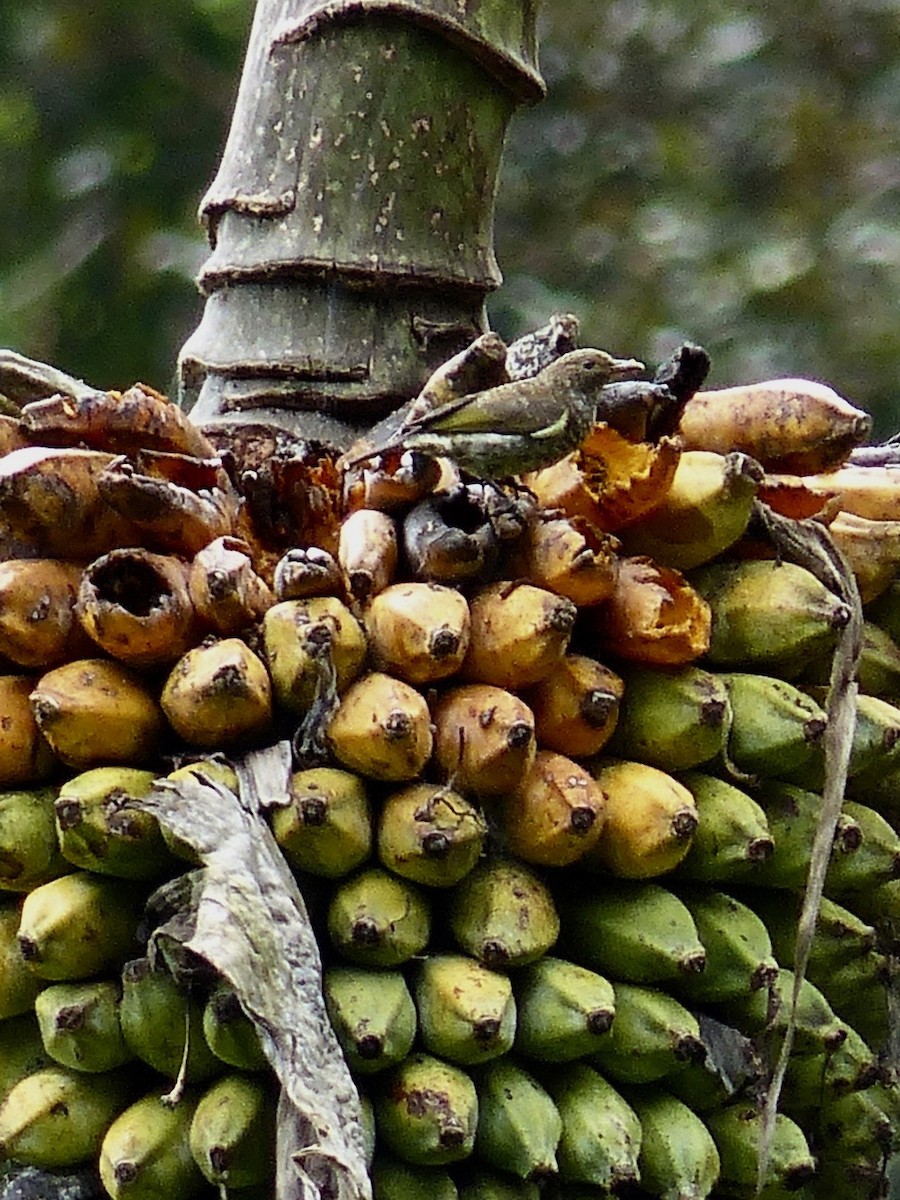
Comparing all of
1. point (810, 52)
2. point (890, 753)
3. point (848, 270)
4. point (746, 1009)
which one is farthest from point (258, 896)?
point (810, 52)

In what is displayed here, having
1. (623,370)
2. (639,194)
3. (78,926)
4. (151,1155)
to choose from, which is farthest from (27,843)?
(639,194)

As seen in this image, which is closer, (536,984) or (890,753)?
(536,984)

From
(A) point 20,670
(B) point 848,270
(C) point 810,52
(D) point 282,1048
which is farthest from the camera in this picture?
(C) point 810,52

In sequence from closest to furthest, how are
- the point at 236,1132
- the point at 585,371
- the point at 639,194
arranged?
1. the point at 236,1132
2. the point at 585,371
3. the point at 639,194

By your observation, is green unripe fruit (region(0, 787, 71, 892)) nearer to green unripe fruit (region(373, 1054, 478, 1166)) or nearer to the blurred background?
green unripe fruit (region(373, 1054, 478, 1166))

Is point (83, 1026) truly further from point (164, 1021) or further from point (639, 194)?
point (639, 194)

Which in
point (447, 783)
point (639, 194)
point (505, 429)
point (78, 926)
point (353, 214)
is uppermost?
point (639, 194)

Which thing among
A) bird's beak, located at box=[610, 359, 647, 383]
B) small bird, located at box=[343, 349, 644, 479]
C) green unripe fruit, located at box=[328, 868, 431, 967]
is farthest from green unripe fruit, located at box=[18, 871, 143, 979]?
bird's beak, located at box=[610, 359, 647, 383]

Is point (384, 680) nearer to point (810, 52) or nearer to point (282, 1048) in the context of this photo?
point (282, 1048)
